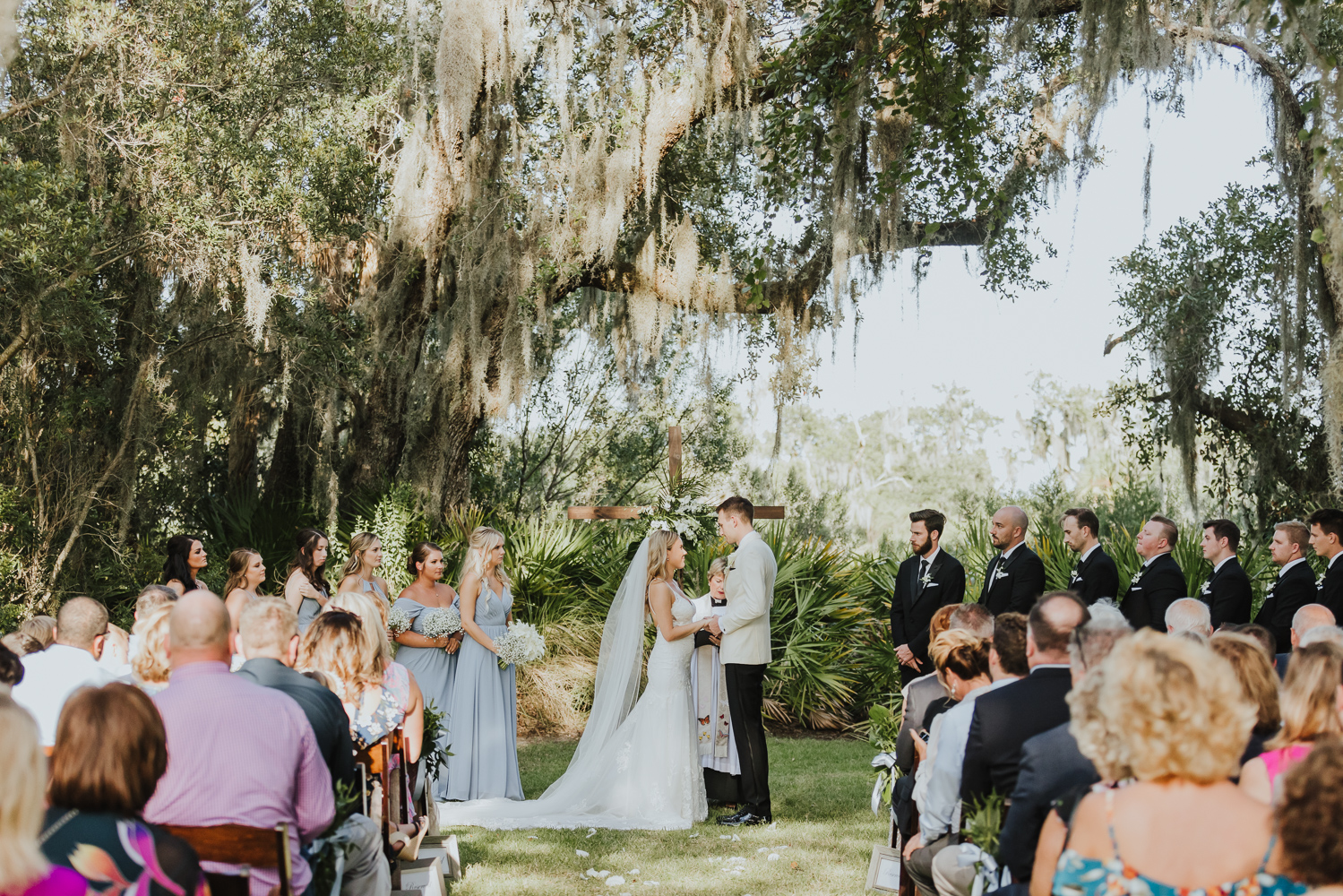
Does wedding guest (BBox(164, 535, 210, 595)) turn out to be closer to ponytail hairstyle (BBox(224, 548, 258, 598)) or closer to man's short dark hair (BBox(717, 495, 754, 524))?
ponytail hairstyle (BBox(224, 548, 258, 598))

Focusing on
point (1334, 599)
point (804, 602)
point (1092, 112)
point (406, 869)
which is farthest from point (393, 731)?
point (1092, 112)

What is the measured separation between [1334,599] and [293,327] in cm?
930

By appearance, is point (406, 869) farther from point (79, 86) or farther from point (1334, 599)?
point (79, 86)

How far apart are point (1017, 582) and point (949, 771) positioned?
3.60m

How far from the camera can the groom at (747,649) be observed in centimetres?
665

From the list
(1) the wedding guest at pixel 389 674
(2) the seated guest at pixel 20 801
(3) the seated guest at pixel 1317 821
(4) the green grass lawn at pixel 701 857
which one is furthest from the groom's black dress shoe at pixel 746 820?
(2) the seated guest at pixel 20 801

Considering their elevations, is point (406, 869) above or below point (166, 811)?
below

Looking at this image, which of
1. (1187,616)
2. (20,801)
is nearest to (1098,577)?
(1187,616)

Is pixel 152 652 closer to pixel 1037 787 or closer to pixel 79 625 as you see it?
pixel 79 625

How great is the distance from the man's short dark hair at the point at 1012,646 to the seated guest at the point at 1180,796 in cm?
148

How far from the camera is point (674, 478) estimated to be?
11641mm

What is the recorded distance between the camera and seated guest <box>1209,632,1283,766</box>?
322cm

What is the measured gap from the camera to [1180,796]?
234cm

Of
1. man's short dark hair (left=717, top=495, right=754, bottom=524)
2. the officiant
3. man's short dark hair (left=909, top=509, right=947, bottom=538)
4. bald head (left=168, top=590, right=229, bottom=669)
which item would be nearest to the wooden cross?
man's short dark hair (left=909, top=509, right=947, bottom=538)
